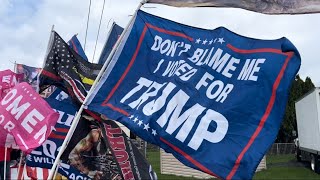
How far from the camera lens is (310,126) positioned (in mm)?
21078

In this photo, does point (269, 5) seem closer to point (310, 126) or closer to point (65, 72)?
point (65, 72)

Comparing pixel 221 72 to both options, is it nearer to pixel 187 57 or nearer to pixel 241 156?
pixel 187 57

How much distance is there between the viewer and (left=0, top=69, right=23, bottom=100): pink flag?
8.16 meters

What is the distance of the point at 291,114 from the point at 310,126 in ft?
75.0

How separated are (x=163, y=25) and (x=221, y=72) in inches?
42.4

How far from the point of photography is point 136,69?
18.7ft

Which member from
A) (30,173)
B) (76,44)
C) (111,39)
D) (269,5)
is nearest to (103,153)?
(30,173)

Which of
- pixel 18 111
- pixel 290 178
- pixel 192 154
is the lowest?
pixel 290 178

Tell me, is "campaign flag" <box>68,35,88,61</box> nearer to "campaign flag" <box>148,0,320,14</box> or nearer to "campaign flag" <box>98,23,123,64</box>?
"campaign flag" <box>98,23,123,64</box>

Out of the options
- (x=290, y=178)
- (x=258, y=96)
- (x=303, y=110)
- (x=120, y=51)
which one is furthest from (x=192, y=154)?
(x=303, y=110)

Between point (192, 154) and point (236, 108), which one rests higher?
point (236, 108)

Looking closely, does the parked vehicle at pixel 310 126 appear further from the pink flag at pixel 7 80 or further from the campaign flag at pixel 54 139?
the campaign flag at pixel 54 139

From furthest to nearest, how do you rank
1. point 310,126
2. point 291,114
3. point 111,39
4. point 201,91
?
point 291,114
point 310,126
point 111,39
point 201,91

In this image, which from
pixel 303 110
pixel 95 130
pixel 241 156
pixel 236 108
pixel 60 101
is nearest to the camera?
pixel 241 156
